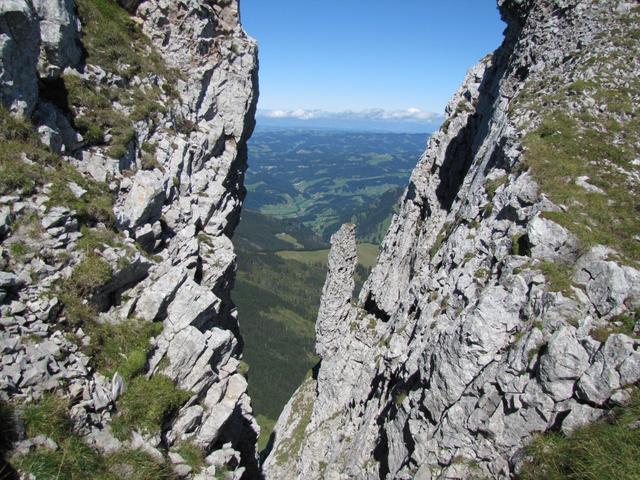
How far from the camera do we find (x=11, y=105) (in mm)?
17438

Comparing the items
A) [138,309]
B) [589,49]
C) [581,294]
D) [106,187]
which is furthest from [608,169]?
[106,187]

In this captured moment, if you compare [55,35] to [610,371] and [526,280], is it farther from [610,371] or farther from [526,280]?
[610,371]

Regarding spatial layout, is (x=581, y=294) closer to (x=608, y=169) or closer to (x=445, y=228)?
(x=608, y=169)

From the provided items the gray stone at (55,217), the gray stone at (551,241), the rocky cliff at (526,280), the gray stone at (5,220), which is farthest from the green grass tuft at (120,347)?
the gray stone at (551,241)

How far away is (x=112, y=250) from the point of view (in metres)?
17.6

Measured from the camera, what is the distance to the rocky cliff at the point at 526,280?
47.8 ft

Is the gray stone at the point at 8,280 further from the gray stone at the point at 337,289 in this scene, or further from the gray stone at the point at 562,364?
the gray stone at the point at 337,289

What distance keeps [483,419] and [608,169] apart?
47.1 feet

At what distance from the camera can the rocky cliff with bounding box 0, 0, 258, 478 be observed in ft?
44.0

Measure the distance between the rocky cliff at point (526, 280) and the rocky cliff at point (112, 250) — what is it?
9548mm

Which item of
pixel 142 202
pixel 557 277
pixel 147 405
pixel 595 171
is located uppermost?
pixel 595 171

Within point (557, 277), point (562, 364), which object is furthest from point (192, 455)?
point (557, 277)

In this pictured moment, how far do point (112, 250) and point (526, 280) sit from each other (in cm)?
1793

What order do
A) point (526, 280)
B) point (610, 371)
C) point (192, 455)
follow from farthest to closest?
point (526, 280) < point (192, 455) < point (610, 371)
